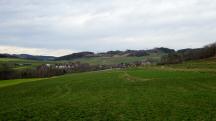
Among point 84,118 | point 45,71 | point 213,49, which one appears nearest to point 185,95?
point 84,118

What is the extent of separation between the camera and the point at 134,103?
1626 inches

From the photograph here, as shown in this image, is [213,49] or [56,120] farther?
[213,49]

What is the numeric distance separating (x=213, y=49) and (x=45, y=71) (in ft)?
261

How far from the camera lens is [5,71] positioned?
137375 millimetres

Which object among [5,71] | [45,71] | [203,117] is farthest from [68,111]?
[45,71]

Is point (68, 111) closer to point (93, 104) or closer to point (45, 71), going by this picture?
point (93, 104)

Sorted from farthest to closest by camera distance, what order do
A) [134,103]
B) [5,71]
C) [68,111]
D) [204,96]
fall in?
1. [5,71]
2. [204,96]
3. [134,103]
4. [68,111]

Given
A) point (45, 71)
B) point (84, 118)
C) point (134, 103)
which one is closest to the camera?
point (84, 118)

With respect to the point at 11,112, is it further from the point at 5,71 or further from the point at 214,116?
the point at 5,71

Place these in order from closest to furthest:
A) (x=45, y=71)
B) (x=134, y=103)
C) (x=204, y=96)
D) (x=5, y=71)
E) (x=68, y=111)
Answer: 1. (x=68, y=111)
2. (x=134, y=103)
3. (x=204, y=96)
4. (x=5, y=71)
5. (x=45, y=71)

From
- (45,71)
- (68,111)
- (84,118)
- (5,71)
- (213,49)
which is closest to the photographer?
(84,118)

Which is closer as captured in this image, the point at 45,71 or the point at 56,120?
the point at 56,120

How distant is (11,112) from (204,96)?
2329 cm

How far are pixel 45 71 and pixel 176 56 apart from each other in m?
66.8
